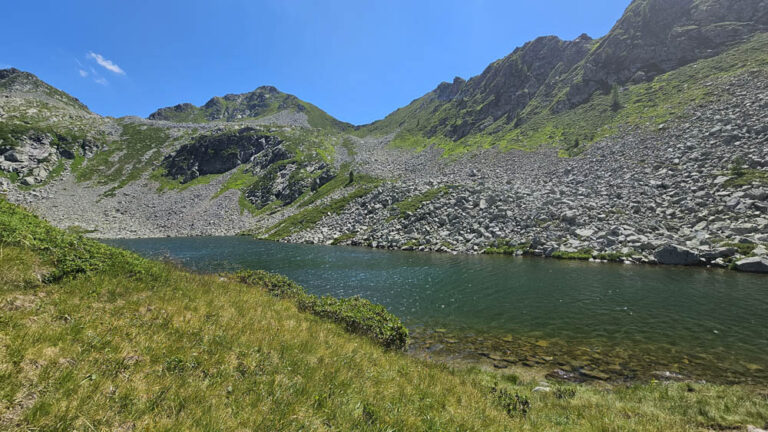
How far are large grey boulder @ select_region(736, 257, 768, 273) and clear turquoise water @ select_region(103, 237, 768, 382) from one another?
1.25 metres

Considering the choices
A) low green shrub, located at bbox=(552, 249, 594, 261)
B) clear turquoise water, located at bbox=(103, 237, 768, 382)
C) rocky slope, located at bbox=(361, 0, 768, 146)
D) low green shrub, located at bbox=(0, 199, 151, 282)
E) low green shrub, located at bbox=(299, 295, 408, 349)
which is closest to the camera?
low green shrub, located at bbox=(0, 199, 151, 282)

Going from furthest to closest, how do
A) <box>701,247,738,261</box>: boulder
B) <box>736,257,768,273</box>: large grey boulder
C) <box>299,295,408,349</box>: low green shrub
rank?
1. <box>701,247,738,261</box>: boulder
2. <box>736,257,768,273</box>: large grey boulder
3. <box>299,295,408,349</box>: low green shrub

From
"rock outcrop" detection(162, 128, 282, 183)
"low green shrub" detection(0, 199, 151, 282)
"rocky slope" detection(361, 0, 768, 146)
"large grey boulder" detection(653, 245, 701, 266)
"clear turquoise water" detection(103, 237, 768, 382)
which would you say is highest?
"rocky slope" detection(361, 0, 768, 146)

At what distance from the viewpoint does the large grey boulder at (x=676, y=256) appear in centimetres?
2873

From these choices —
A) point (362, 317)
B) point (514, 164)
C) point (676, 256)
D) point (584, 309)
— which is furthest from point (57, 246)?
point (514, 164)

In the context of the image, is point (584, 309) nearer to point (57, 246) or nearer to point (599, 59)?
point (57, 246)

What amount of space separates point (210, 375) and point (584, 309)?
72.5 ft

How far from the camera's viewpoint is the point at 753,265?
25.2 m

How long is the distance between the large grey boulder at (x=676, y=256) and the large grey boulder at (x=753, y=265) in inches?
115

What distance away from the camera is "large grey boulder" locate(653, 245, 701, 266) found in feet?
94.3

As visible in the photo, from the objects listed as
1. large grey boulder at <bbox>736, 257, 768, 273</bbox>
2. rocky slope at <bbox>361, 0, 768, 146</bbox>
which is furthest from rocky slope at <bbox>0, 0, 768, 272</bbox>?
rocky slope at <bbox>361, 0, 768, 146</bbox>

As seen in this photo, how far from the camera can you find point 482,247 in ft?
144

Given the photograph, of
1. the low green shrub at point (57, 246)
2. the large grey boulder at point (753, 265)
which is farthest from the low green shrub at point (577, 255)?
the low green shrub at point (57, 246)

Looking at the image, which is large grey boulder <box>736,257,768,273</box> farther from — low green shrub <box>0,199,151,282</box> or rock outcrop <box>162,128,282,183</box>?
rock outcrop <box>162,128,282,183</box>
